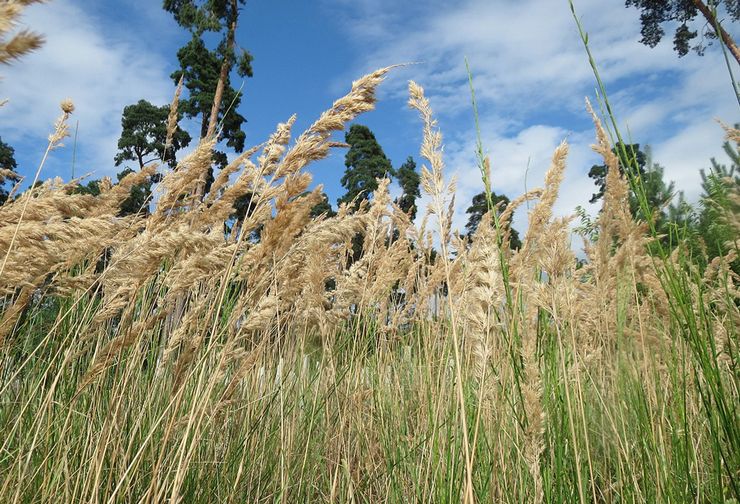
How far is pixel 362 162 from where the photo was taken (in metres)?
29.0

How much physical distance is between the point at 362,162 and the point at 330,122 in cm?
2767

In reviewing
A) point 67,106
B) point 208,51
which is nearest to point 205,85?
point 208,51

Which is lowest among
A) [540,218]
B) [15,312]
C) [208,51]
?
[15,312]

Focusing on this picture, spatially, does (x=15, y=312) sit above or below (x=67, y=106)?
below

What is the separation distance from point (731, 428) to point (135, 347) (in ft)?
6.95

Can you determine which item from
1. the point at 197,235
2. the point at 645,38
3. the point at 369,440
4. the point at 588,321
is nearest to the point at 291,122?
the point at 197,235

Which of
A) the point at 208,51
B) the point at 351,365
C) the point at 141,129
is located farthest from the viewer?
the point at 141,129

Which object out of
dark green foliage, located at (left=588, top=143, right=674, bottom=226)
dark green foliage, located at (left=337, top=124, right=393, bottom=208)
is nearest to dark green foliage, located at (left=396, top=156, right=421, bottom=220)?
dark green foliage, located at (left=337, top=124, right=393, bottom=208)

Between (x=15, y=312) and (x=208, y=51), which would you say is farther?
(x=208, y=51)

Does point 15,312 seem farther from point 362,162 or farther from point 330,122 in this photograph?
point 362,162

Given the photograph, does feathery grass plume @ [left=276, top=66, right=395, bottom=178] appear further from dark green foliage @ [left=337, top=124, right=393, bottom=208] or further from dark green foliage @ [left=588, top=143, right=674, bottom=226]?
dark green foliage @ [left=337, top=124, right=393, bottom=208]

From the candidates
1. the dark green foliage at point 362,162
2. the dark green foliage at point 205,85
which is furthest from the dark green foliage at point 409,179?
the dark green foliage at point 205,85

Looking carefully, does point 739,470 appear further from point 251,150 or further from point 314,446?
point 251,150

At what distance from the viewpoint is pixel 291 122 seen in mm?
1870
